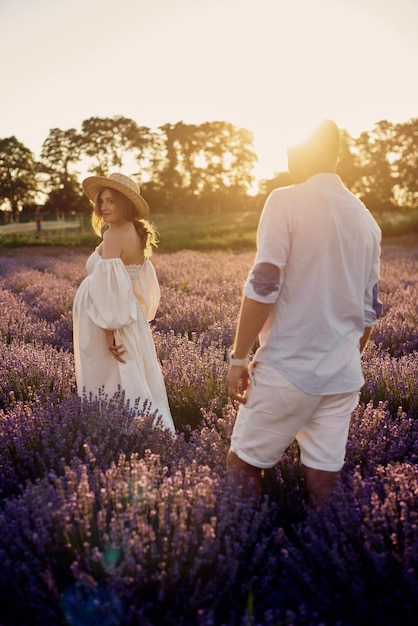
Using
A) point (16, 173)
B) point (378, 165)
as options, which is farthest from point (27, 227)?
point (378, 165)

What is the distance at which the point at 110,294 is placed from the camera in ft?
11.0

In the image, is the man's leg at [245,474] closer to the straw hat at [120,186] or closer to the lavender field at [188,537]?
the lavender field at [188,537]

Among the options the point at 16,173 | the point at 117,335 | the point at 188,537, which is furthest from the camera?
the point at 16,173

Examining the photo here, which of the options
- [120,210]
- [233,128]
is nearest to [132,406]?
[120,210]

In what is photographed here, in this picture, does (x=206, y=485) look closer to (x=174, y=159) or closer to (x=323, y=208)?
(x=323, y=208)

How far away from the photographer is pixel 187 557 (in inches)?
71.6

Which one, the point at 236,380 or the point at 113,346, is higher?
the point at 236,380

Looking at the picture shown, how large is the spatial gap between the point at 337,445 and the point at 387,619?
63 cm

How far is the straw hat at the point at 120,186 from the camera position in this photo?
337 cm

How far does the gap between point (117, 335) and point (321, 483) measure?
1741 mm

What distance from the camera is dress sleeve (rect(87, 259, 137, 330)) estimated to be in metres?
3.36

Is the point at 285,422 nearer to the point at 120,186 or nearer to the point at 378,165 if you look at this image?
the point at 120,186

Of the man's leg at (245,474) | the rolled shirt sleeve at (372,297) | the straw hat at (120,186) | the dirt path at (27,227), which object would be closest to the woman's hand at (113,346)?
the straw hat at (120,186)

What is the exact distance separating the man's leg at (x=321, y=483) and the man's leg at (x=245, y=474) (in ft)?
0.67
